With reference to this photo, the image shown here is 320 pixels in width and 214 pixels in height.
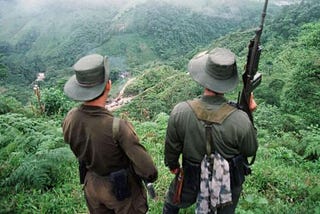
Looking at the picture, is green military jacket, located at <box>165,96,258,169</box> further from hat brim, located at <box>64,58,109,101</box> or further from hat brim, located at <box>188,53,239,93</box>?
hat brim, located at <box>64,58,109,101</box>

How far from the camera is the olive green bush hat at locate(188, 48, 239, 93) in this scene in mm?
3090

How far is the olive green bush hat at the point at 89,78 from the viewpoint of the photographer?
2.89 metres

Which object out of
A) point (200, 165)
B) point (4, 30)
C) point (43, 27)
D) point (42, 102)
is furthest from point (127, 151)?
point (4, 30)

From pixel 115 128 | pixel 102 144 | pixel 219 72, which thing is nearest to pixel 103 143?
pixel 102 144

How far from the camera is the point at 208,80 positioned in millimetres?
3119

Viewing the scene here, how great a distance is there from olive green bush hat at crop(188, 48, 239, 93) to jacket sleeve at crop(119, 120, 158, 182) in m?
0.77

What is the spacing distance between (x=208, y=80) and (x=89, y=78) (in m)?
1.03

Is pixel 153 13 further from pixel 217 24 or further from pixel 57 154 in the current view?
pixel 57 154

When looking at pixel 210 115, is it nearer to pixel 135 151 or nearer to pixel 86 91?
pixel 135 151

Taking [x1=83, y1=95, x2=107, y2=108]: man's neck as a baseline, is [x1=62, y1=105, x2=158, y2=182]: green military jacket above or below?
below

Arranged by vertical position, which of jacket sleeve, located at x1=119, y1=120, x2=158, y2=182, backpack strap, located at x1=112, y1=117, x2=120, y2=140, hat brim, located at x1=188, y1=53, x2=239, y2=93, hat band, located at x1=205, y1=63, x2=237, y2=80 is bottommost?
jacket sleeve, located at x1=119, y1=120, x2=158, y2=182

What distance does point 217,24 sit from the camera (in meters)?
155

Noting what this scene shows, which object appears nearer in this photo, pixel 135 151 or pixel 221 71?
pixel 135 151

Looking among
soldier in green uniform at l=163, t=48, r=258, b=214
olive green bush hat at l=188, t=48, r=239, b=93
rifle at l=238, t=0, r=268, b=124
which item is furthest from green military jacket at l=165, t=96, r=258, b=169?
rifle at l=238, t=0, r=268, b=124
